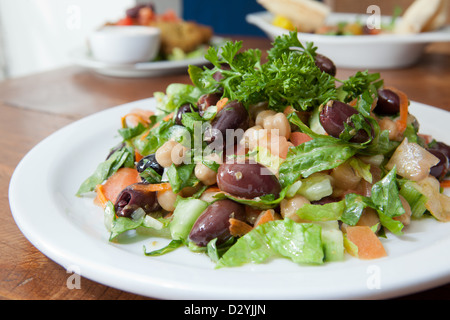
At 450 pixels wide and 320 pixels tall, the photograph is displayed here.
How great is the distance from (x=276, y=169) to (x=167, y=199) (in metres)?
0.37

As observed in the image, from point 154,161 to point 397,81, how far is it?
Answer: 96.6 inches

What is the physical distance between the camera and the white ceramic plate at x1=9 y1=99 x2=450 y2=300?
1.02 metres

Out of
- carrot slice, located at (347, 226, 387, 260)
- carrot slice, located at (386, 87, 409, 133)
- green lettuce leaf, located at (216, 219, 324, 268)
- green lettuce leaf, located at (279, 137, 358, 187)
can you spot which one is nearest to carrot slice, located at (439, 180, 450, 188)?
carrot slice, located at (386, 87, 409, 133)

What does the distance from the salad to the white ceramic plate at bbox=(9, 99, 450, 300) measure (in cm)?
4

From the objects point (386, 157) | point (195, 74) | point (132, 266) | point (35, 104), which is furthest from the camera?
point (35, 104)

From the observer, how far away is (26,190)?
1.55 metres

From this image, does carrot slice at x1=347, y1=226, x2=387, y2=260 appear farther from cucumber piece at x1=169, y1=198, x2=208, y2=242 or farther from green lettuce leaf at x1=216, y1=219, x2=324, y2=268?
cucumber piece at x1=169, y1=198, x2=208, y2=242

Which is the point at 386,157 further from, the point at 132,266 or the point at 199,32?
the point at 199,32

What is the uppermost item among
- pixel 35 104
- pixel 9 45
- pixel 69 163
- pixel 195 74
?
pixel 195 74

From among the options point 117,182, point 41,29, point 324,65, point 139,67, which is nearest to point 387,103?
point 324,65

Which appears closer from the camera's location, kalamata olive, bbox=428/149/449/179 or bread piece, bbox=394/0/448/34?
kalamata olive, bbox=428/149/449/179

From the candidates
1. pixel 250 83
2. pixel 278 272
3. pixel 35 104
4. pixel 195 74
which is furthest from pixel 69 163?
pixel 35 104

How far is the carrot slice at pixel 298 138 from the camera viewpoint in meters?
1.60

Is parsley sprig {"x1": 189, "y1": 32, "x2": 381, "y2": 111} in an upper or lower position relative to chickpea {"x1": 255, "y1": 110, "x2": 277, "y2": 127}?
upper
